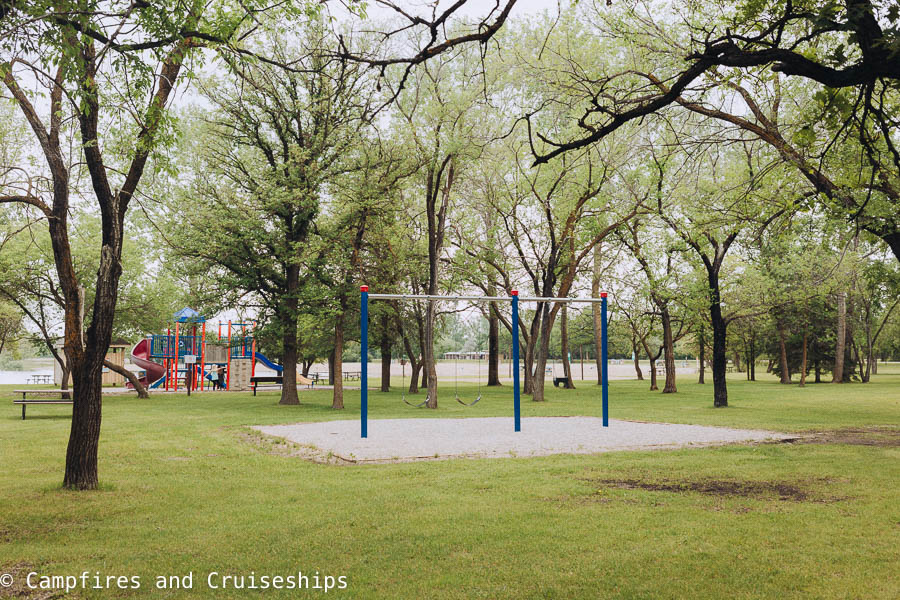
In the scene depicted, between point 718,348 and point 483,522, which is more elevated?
point 718,348

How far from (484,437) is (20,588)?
9049mm

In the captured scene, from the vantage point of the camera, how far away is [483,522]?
5793mm

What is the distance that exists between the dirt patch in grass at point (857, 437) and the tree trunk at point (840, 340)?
85.0ft

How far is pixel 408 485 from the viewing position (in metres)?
7.62

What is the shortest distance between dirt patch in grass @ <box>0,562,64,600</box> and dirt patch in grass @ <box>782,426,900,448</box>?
36.9ft

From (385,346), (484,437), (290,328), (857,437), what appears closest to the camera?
(857,437)

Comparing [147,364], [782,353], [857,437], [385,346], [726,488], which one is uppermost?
[385,346]

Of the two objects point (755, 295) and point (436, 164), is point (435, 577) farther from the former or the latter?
point (755, 295)

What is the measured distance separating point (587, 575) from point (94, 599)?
306 centimetres

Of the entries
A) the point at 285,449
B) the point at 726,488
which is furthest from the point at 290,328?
the point at 726,488

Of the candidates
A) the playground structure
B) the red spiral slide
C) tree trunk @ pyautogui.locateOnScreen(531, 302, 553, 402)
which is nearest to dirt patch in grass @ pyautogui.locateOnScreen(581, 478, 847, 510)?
tree trunk @ pyautogui.locateOnScreen(531, 302, 553, 402)

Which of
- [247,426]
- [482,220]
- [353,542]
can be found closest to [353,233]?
[247,426]

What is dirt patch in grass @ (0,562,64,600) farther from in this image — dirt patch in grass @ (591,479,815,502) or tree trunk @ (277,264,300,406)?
tree trunk @ (277,264,300,406)

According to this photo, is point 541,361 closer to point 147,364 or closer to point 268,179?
point 268,179
